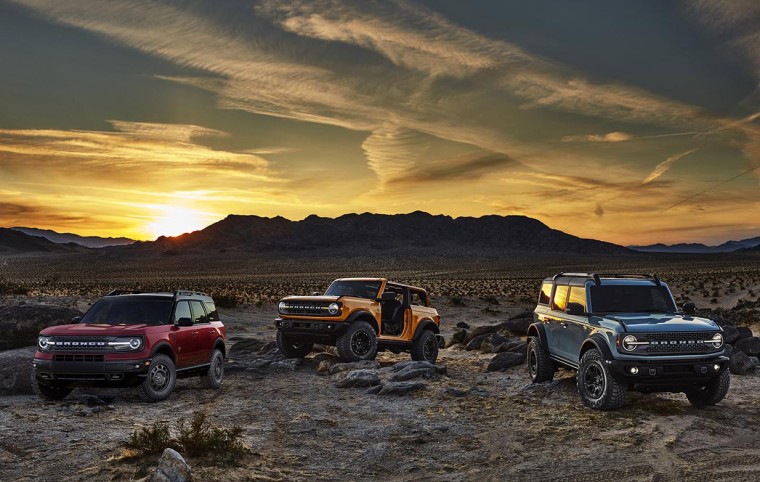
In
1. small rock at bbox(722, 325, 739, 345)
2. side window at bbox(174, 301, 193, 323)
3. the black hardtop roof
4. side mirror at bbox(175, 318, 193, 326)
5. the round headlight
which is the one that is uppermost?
the black hardtop roof

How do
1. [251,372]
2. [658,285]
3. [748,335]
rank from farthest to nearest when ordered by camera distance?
[748,335] → [251,372] → [658,285]

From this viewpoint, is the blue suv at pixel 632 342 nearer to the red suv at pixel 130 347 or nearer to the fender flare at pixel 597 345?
the fender flare at pixel 597 345

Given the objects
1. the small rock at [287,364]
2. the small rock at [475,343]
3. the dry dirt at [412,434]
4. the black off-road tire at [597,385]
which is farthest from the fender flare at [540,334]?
the small rock at [475,343]

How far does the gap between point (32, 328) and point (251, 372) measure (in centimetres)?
747

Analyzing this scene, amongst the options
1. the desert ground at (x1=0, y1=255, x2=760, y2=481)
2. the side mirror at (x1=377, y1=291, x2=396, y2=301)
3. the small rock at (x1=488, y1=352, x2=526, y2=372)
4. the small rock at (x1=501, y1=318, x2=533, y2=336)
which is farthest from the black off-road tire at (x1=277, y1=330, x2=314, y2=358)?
the small rock at (x1=501, y1=318, x2=533, y2=336)

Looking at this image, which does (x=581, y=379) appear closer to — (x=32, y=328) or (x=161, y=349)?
(x=161, y=349)

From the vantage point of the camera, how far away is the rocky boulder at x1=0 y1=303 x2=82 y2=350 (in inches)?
733

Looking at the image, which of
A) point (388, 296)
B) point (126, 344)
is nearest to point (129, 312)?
point (126, 344)

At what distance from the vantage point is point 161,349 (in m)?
12.0

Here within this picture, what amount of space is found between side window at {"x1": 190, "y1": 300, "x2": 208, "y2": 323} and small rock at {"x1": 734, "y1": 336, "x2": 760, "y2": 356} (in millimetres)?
13244

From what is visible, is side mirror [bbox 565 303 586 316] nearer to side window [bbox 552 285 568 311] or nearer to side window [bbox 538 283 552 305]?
side window [bbox 552 285 568 311]

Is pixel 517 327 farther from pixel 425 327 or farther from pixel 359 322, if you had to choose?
pixel 359 322

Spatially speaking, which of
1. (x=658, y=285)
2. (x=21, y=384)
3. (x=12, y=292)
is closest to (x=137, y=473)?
(x=21, y=384)

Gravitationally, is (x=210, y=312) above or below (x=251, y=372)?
above
